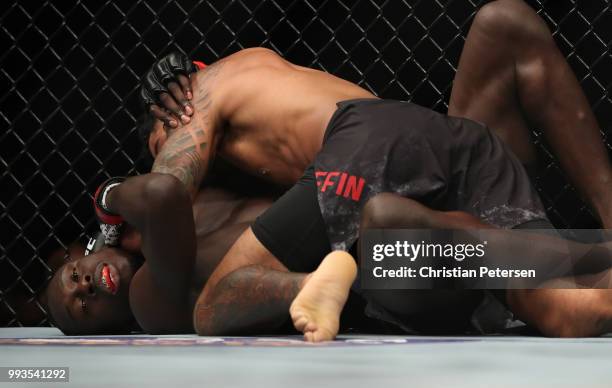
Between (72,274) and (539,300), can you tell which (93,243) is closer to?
(72,274)

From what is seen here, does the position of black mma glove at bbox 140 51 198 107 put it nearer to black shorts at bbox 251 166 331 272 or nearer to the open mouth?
the open mouth

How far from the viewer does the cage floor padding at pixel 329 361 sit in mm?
750

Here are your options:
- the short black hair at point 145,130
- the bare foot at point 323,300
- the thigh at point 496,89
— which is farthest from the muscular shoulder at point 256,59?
the bare foot at point 323,300

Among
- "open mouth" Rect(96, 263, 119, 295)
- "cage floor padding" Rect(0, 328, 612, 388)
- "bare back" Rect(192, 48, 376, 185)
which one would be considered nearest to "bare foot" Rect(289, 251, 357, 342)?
"cage floor padding" Rect(0, 328, 612, 388)

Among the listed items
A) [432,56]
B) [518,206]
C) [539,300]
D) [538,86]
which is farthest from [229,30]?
[539,300]

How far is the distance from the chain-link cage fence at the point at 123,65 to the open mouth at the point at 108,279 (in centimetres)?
64

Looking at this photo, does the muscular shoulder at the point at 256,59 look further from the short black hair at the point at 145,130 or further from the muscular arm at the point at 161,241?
the muscular arm at the point at 161,241

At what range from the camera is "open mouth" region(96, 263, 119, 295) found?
152cm

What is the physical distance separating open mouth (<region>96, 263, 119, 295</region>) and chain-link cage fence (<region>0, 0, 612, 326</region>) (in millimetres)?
642

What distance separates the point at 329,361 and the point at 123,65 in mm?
1440

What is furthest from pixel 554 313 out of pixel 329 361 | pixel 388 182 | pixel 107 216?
pixel 107 216

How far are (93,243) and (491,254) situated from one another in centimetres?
84

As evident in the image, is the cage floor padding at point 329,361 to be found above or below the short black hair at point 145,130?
below

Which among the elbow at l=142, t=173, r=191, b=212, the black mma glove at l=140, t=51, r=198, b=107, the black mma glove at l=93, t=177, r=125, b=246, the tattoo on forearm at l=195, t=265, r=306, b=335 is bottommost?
the tattoo on forearm at l=195, t=265, r=306, b=335
